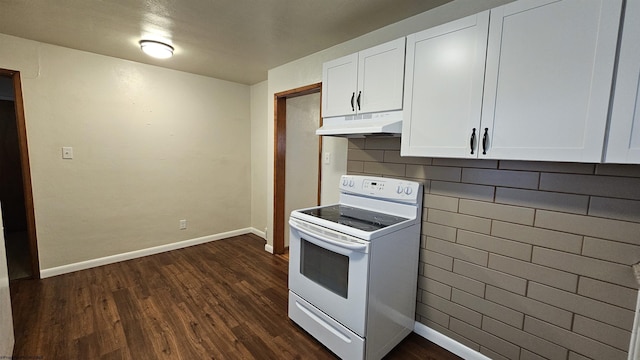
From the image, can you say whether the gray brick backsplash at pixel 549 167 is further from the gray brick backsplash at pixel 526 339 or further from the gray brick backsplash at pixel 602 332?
the gray brick backsplash at pixel 526 339

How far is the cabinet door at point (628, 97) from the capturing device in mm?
A: 1056

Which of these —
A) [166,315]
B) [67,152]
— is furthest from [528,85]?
[67,152]

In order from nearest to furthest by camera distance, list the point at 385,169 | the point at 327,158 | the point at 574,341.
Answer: the point at 574,341 < the point at 385,169 < the point at 327,158

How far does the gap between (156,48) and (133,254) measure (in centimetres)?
242

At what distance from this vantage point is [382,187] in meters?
2.15

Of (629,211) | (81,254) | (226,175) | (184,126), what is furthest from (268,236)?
(629,211)

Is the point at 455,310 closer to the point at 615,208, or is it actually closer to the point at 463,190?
the point at 463,190

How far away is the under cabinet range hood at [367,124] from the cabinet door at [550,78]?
1.69ft

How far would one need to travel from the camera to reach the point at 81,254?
3.07 metres

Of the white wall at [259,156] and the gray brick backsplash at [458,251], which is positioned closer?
the gray brick backsplash at [458,251]

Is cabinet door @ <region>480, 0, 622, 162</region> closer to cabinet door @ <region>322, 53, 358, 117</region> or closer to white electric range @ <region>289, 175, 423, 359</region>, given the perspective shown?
white electric range @ <region>289, 175, 423, 359</region>

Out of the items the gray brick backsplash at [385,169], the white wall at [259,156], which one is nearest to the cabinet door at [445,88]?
the gray brick backsplash at [385,169]

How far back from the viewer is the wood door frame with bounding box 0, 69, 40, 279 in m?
2.61

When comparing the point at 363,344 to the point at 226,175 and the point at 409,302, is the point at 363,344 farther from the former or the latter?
the point at 226,175
